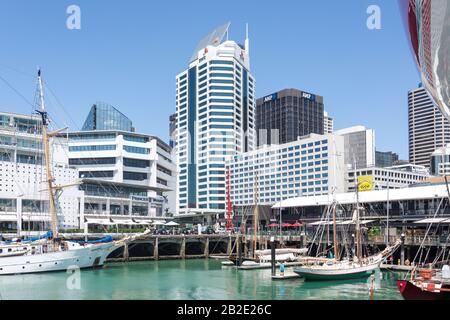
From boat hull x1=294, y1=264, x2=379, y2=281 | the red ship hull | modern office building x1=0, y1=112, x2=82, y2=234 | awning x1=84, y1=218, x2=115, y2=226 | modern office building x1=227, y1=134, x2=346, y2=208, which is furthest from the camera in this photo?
modern office building x1=227, y1=134, x2=346, y2=208

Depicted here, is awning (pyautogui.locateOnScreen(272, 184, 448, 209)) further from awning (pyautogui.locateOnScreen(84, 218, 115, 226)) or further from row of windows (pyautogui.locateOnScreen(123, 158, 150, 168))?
row of windows (pyautogui.locateOnScreen(123, 158, 150, 168))

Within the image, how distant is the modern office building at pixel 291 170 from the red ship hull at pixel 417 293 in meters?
108

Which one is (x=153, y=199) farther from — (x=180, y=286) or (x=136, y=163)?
(x=180, y=286)

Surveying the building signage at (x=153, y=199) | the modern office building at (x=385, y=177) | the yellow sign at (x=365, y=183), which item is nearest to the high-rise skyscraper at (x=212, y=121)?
the modern office building at (x=385, y=177)

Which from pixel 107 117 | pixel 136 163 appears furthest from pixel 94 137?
pixel 107 117

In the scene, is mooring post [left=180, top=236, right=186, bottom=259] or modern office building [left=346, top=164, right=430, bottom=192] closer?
mooring post [left=180, top=236, right=186, bottom=259]

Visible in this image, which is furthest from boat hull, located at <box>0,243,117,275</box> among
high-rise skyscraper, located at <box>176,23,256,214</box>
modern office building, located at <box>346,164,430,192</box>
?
high-rise skyscraper, located at <box>176,23,256,214</box>

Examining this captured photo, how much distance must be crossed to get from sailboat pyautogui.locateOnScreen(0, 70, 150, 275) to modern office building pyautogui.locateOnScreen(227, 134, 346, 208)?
279 feet

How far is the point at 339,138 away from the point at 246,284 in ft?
354

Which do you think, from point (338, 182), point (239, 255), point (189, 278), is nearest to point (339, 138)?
point (338, 182)

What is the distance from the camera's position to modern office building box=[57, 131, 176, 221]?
363 feet

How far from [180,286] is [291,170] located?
118 metres
